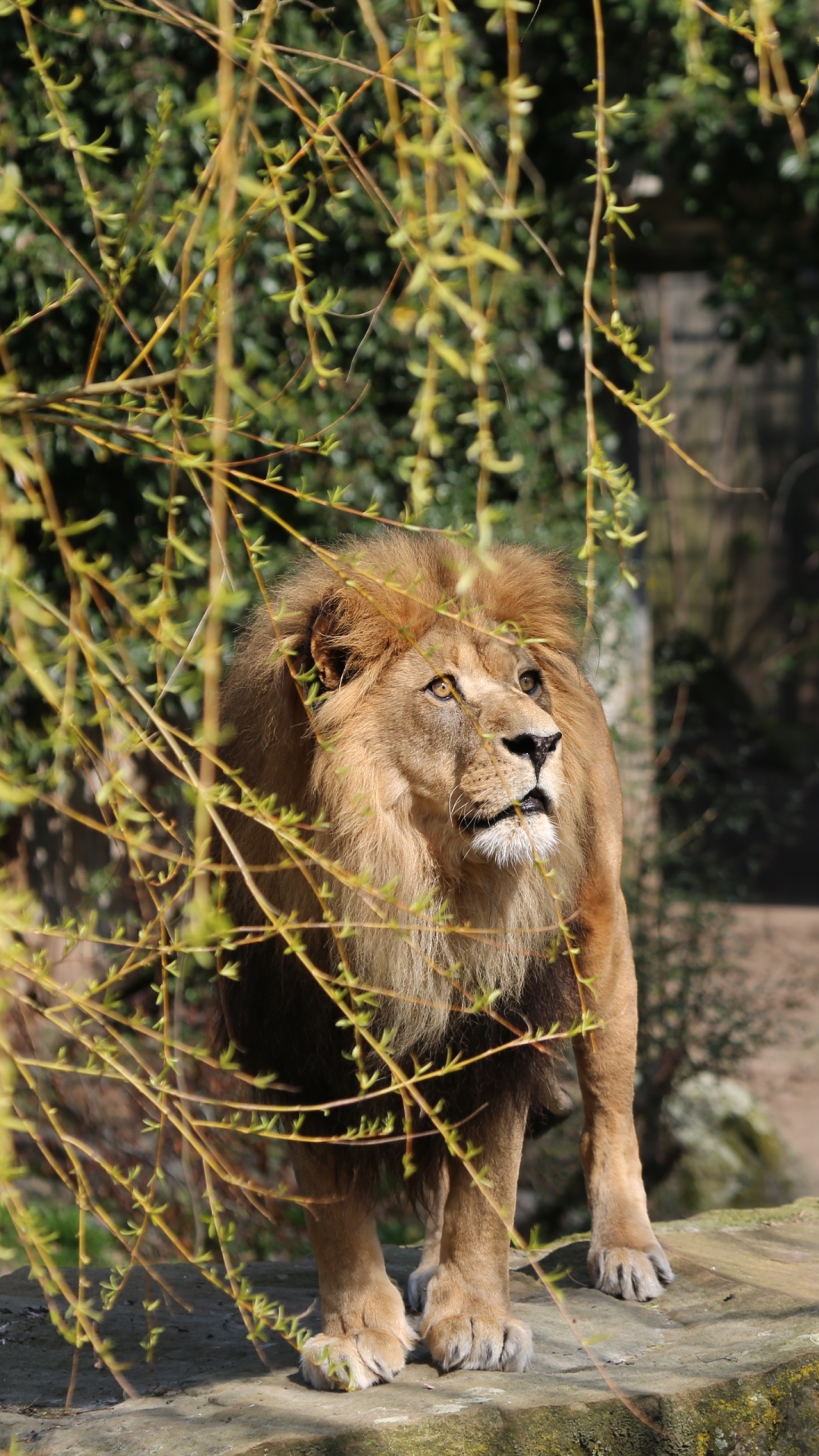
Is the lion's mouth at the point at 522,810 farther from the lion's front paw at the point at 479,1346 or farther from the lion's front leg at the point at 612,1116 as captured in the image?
the lion's front paw at the point at 479,1346

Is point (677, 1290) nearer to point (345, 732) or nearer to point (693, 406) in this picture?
point (345, 732)

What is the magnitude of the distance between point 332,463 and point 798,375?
6.23m

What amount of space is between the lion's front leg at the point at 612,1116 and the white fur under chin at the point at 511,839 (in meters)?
0.72

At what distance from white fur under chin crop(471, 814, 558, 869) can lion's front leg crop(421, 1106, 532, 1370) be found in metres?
0.54

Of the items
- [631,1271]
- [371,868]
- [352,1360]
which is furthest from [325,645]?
[631,1271]

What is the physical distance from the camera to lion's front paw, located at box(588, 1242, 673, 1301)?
9.79 ft

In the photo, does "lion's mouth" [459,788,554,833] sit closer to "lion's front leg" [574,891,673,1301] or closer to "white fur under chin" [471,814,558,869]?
"white fur under chin" [471,814,558,869]

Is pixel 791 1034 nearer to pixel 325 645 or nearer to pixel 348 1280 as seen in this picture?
pixel 348 1280

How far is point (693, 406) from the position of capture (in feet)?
34.5

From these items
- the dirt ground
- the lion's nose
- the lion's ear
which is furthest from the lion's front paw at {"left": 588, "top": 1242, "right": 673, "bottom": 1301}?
the dirt ground

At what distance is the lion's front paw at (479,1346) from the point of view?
8.38 ft

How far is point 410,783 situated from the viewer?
254 centimetres

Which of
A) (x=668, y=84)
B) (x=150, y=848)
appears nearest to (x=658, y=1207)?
(x=668, y=84)

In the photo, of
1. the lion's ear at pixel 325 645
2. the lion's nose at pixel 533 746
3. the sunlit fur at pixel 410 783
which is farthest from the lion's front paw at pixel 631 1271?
the lion's ear at pixel 325 645
